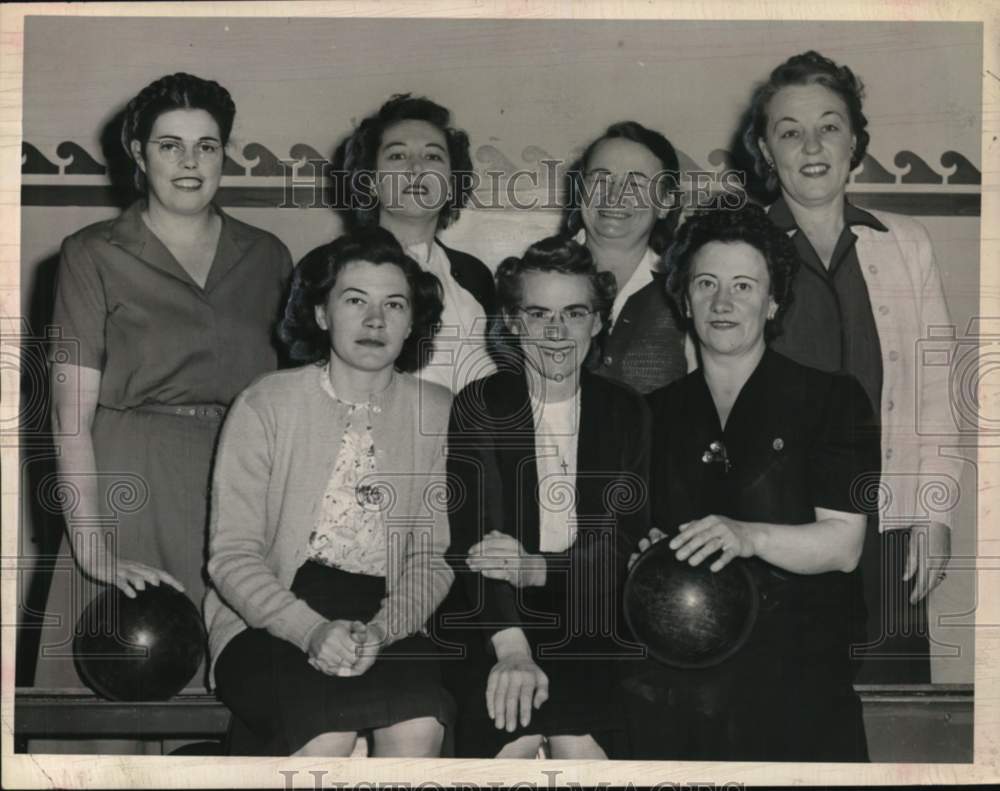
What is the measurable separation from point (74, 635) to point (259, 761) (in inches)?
20.6

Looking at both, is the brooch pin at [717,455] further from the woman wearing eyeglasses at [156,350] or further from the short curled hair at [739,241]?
the woman wearing eyeglasses at [156,350]

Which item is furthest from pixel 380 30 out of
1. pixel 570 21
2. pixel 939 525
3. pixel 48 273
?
pixel 939 525

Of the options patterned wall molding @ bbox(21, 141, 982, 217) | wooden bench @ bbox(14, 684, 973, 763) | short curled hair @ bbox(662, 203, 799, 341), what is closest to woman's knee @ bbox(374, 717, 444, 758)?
wooden bench @ bbox(14, 684, 973, 763)

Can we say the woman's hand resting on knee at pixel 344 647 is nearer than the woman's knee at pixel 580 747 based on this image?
Yes

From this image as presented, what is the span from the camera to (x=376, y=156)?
2752 millimetres

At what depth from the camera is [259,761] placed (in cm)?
268

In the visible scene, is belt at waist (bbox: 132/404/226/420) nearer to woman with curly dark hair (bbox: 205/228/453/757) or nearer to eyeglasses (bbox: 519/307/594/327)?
woman with curly dark hair (bbox: 205/228/453/757)

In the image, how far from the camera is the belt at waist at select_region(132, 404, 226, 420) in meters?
2.71

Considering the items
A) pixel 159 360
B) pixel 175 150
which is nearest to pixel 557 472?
pixel 159 360

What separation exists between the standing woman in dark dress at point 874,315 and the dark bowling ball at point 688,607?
348mm

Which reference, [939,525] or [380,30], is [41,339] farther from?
[939,525]

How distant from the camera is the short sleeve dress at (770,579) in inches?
104

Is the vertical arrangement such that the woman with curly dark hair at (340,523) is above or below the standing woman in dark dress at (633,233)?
below

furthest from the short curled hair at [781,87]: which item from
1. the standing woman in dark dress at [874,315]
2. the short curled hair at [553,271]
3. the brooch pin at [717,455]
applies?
the brooch pin at [717,455]
